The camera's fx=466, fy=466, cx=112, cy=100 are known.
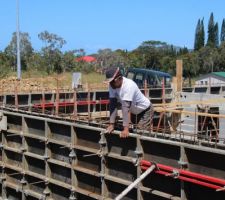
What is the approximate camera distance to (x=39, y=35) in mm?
58594

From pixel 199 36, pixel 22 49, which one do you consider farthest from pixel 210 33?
pixel 22 49

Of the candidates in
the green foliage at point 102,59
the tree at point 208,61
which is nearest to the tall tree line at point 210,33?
the green foliage at point 102,59

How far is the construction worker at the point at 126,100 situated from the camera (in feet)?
27.8

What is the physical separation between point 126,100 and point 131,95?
142 mm

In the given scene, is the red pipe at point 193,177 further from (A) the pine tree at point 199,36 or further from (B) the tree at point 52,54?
(A) the pine tree at point 199,36

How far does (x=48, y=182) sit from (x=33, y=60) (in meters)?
46.9

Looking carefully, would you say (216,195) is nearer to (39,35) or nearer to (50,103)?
(50,103)

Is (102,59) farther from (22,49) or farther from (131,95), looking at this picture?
(131,95)

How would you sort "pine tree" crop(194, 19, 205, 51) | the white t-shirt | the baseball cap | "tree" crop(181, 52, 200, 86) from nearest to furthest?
the baseball cap → the white t-shirt → "tree" crop(181, 52, 200, 86) → "pine tree" crop(194, 19, 205, 51)

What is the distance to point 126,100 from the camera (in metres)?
8.52

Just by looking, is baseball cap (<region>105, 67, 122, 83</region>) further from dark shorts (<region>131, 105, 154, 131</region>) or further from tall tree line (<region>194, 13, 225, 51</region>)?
tall tree line (<region>194, 13, 225, 51</region>)

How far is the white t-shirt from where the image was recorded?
857cm

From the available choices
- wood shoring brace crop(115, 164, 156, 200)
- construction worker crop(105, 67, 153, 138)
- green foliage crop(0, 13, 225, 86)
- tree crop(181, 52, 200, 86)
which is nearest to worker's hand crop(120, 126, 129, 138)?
construction worker crop(105, 67, 153, 138)

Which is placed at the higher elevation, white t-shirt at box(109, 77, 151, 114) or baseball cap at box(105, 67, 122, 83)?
baseball cap at box(105, 67, 122, 83)
